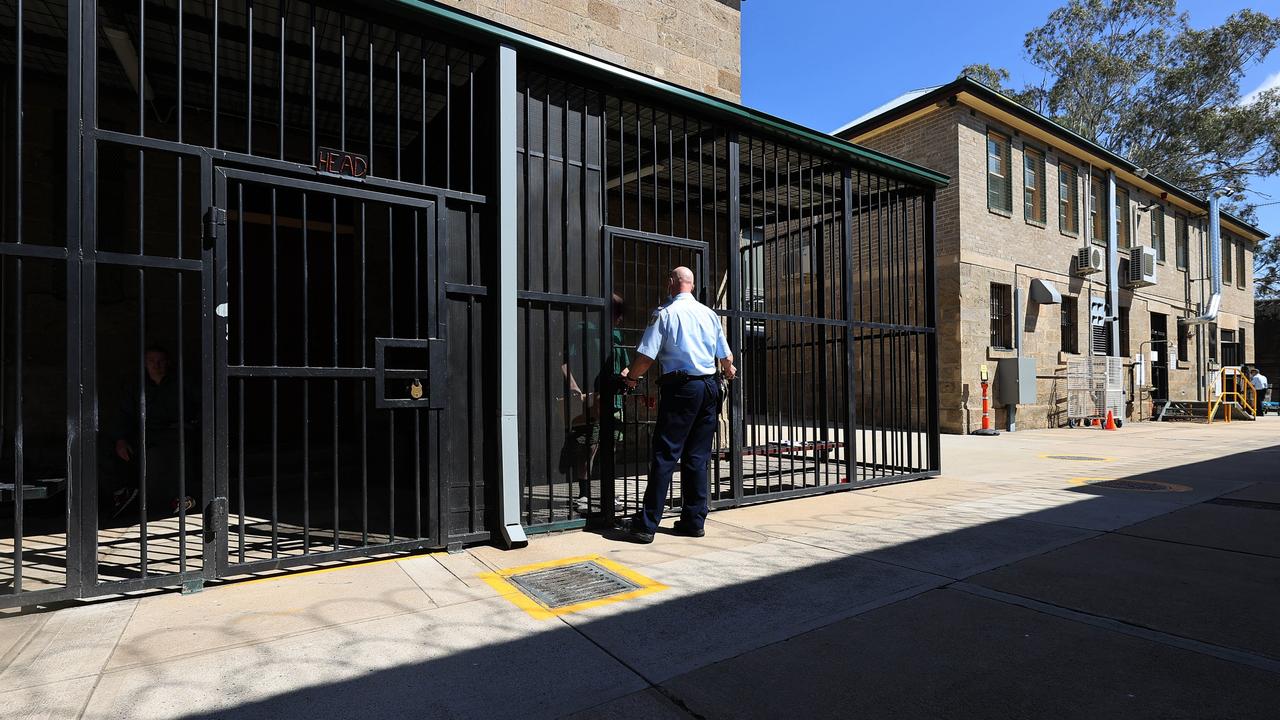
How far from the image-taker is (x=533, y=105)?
506 centimetres

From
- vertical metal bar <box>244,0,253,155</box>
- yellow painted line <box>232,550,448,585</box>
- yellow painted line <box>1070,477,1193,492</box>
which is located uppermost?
vertical metal bar <box>244,0,253,155</box>

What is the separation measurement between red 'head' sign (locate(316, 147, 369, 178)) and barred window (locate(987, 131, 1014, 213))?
14983 mm

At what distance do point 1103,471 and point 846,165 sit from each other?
16.5ft

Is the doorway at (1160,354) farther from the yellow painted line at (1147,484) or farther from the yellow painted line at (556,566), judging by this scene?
the yellow painted line at (556,566)

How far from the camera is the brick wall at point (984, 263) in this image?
568 inches

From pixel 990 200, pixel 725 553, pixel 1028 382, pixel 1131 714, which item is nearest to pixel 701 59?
pixel 725 553

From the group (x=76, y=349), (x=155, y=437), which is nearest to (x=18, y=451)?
(x=76, y=349)

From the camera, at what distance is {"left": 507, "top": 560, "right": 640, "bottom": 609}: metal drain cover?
341 cm

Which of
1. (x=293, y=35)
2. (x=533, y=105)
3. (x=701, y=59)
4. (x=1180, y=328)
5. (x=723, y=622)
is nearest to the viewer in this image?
(x=723, y=622)

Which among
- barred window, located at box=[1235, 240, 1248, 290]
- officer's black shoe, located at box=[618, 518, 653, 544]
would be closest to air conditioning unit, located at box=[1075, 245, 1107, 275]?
barred window, located at box=[1235, 240, 1248, 290]

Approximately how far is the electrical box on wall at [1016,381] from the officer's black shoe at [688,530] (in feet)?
41.6

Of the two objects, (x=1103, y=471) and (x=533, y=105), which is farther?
(x=1103, y=471)

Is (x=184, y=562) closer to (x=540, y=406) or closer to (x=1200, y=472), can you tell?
(x=540, y=406)

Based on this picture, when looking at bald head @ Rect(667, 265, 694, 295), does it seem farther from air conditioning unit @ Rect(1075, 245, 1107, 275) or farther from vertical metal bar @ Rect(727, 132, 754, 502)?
air conditioning unit @ Rect(1075, 245, 1107, 275)
